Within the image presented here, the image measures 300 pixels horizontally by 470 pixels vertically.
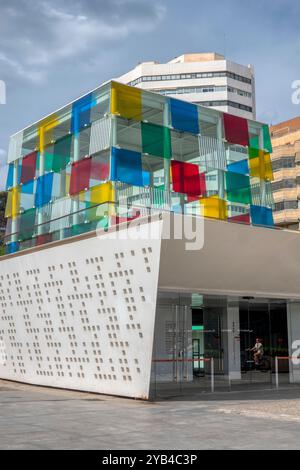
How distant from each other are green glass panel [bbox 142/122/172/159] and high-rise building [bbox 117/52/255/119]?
86.0 m

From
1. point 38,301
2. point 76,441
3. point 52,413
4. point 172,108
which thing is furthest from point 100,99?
point 76,441

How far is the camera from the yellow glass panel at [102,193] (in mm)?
17703

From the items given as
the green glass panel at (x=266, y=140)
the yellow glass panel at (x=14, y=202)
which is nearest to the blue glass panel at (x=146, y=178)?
the green glass panel at (x=266, y=140)

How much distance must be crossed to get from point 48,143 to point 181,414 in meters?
12.7

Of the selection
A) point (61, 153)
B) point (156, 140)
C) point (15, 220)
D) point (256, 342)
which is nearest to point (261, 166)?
point (156, 140)

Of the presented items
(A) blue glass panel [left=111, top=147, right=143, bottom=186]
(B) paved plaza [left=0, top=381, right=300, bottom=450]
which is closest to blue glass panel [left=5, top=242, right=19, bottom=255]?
(A) blue glass panel [left=111, top=147, right=143, bottom=186]

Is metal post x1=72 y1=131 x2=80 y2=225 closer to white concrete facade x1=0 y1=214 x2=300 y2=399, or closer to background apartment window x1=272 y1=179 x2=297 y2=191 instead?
white concrete facade x1=0 y1=214 x2=300 y2=399

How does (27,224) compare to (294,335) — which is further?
(27,224)

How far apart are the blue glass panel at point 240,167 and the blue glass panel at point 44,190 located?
6443 mm

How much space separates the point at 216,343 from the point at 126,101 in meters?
8.90

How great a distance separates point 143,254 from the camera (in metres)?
15.7

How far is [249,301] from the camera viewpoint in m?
20.6

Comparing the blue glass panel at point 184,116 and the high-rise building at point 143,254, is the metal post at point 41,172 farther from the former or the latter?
the blue glass panel at point 184,116

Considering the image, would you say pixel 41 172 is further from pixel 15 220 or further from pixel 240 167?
pixel 240 167
